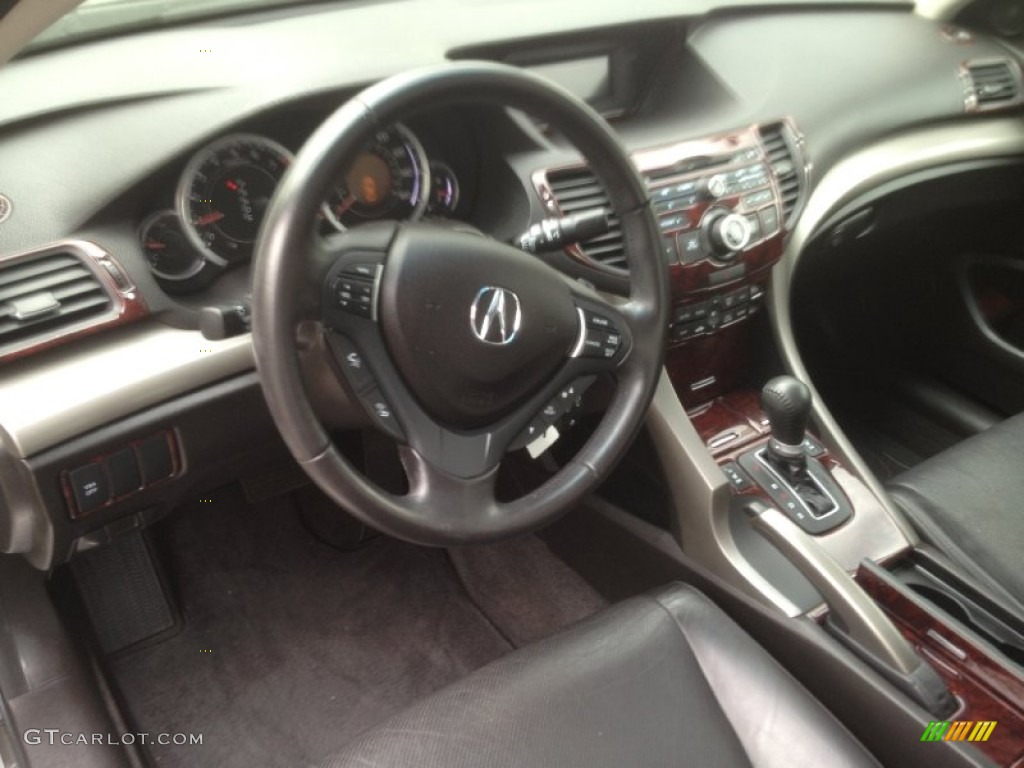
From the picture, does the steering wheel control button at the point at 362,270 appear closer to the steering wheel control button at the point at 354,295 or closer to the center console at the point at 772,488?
the steering wheel control button at the point at 354,295

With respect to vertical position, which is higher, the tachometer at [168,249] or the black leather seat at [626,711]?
the tachometer at [168,249]

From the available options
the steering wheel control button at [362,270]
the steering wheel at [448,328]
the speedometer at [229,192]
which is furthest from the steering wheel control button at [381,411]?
the speedometer at [229,192]

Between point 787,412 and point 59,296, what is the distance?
95 cm

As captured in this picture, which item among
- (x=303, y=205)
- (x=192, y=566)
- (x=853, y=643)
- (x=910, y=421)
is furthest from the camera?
(x=910, y=421)

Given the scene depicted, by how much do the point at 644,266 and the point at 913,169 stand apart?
851 millimetres

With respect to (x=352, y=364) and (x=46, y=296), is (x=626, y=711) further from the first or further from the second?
(x=46, y=296)

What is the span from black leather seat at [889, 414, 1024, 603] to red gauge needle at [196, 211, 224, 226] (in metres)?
1.03

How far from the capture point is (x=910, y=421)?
2070 mm

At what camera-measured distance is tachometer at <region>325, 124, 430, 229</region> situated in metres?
1.18

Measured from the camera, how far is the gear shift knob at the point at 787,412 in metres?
1.30

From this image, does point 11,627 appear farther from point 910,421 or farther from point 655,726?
point 910,421

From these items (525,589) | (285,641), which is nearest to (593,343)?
(525,589)

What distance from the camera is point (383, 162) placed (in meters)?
1.20

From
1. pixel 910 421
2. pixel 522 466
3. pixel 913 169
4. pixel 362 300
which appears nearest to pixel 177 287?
pixel 362 300
